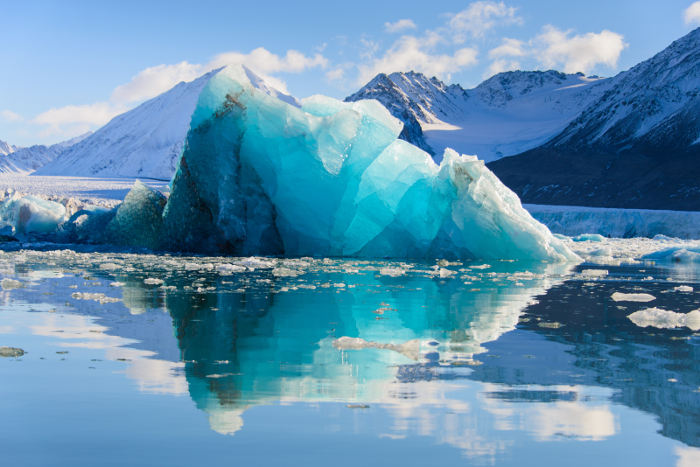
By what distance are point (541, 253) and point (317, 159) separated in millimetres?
4468

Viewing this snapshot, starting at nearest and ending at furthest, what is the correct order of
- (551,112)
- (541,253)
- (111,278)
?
1. (111,278)
2. (541,253)
3. (551,112)

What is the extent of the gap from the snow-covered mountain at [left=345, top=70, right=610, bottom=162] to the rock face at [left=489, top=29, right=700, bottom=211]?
1489cm

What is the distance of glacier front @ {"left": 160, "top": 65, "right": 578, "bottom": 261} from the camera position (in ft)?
35.3

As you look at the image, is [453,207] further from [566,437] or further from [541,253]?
[566,437]

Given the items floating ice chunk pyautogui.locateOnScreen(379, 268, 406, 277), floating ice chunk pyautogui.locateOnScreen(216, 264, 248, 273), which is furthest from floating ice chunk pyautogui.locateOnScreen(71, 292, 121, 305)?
floating ice chunk pyautogui.locateOnScreen(379, 268, 406, 277)

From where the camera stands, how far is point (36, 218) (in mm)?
15781

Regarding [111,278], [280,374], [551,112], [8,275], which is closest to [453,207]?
[111,278]

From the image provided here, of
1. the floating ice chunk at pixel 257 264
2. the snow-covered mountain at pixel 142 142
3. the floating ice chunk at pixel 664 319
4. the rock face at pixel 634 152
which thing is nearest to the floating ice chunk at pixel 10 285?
the floating ice chunk at pixel 257 264

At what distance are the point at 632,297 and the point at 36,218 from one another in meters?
14.5

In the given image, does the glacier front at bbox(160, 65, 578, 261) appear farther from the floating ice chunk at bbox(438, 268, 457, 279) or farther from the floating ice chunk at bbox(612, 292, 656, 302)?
the floating ice chunk at bbox(612, 292, 656, 302)

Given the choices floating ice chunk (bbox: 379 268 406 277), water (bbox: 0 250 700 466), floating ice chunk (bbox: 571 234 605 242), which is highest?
floating ice chunk (bbox: 571 234 605 242)

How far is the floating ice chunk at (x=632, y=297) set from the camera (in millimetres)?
6055

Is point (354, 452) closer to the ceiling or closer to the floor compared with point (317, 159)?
closer to the floor

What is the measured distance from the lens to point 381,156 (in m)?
11.7
